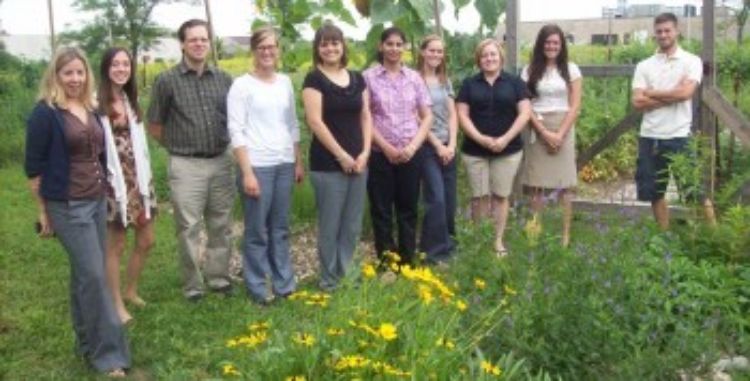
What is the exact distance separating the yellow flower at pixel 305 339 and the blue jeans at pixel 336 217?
2182 mm

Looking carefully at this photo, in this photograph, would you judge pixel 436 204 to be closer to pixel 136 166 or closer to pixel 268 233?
pixel 268 233

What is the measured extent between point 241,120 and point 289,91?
0.40 meters

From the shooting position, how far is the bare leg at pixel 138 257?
547 centimetres

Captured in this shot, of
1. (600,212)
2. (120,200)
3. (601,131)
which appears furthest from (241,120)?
(601,131)

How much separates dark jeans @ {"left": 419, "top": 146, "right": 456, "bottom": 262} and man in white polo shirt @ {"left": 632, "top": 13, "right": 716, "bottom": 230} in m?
1.37

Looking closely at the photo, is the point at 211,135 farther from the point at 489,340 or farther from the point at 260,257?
the point at 489,340

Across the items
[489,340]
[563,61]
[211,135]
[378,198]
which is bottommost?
[489,340]

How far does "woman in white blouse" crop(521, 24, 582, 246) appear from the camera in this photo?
20.8 ft

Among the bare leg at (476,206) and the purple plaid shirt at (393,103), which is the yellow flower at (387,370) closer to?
the purple plaid shirt at (393,103)

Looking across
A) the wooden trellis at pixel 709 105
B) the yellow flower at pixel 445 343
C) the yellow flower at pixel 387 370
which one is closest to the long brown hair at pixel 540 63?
the wooden trellis at pixel 709 105

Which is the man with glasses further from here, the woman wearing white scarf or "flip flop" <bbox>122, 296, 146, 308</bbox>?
"flip flop" <bbox>122, 296, 146, 308</bbox>

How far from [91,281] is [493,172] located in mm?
3082

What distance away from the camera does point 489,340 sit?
400 cm

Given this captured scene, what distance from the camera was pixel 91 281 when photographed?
4309 millimetres
